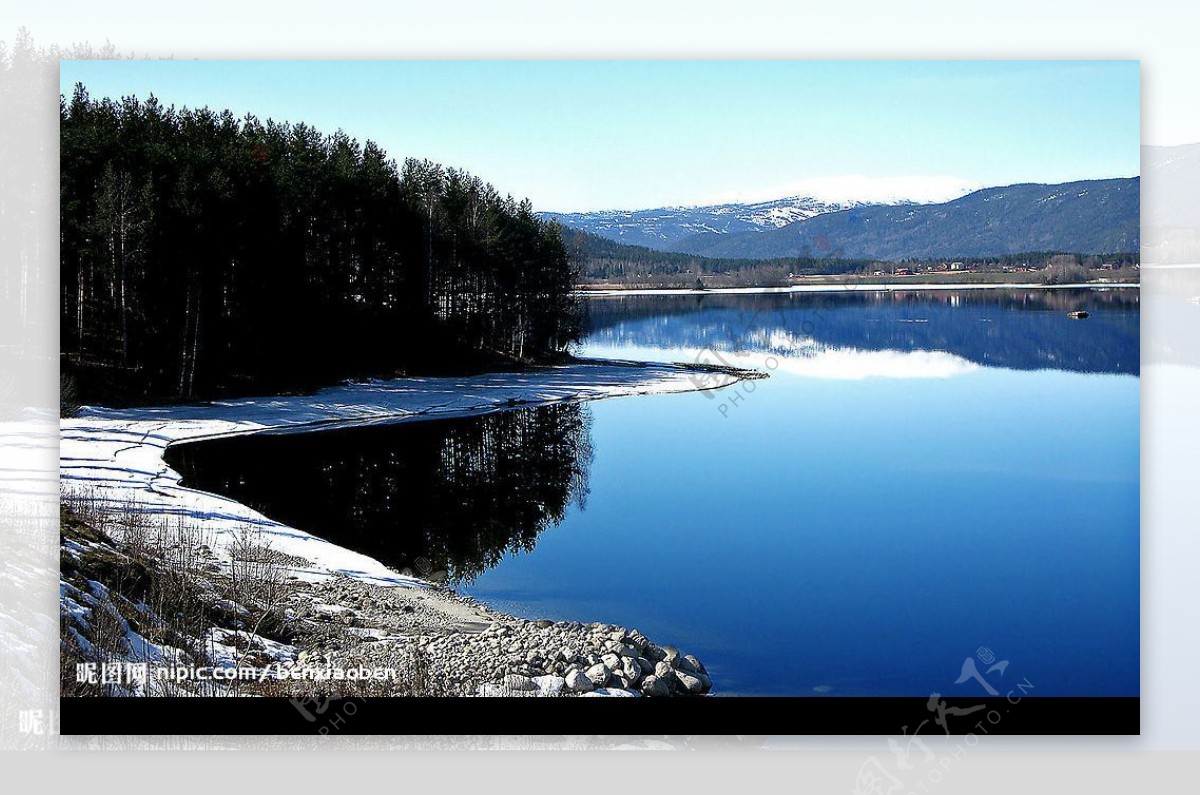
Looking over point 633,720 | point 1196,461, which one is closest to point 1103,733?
point 1196,461

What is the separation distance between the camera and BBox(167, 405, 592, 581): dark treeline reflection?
9641 mm

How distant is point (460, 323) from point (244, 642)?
519 inches

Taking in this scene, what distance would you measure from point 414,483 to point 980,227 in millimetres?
6601

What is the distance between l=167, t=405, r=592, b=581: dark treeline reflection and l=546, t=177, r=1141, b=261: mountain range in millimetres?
2956

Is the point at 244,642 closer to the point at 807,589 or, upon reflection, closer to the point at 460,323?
the point at 807,589

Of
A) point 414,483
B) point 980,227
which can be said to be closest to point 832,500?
point 980,227

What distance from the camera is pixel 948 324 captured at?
956 cm

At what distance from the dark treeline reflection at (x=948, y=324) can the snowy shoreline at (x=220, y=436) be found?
4.28 m

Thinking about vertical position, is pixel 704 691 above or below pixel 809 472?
below

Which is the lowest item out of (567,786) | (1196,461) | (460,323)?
(567,786)

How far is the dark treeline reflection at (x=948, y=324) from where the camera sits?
782cm

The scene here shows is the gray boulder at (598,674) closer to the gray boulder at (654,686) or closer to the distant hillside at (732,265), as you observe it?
the gray boulder at (654,686)

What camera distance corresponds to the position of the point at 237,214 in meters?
13.4

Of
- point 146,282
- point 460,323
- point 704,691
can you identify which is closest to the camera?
point 704,691
